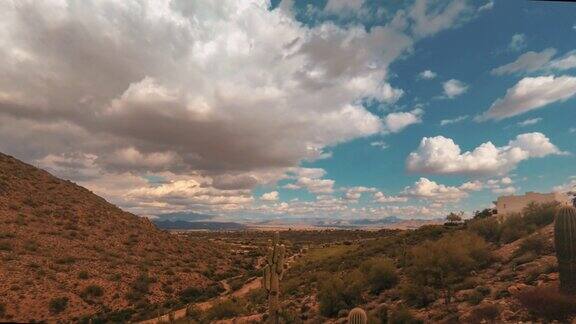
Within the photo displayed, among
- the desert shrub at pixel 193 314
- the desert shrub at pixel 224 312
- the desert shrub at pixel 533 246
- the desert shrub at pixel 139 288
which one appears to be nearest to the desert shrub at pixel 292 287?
the desert shrub at pixel 224 312

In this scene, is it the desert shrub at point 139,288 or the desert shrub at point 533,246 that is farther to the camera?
the desert shrub at point 139,288

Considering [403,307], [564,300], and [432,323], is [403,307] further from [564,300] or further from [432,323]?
[564,300]

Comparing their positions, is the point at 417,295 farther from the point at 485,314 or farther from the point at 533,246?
the point at 533,246

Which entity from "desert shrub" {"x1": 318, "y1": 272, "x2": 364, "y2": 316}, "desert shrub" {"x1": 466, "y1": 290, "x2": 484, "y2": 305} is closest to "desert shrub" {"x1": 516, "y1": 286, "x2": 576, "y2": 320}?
"desert shrub" {"x1": 466, "y1": 290, "x2": 484, "y2": 305}

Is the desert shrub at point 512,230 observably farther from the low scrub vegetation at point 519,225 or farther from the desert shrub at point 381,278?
the desert shrub at point 381,278

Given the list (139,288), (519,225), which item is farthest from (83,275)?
(519,225)

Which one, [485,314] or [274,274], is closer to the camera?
[485,314]

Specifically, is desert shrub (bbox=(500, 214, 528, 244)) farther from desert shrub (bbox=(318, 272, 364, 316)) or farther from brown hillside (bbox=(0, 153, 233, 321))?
brown hillside (bbox=(0, 153, 233, 321))
